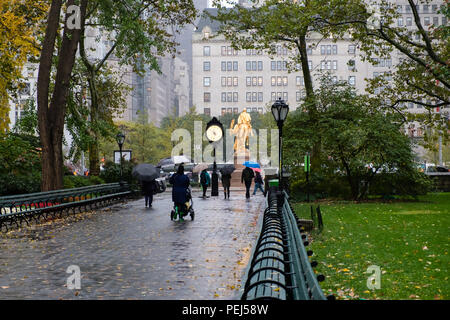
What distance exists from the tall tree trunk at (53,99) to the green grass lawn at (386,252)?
9758 mm

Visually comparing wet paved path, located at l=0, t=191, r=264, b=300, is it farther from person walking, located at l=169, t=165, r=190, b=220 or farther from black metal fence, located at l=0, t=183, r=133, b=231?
person walking, located at l=169, t=165, r=190, b=220

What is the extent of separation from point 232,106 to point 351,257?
419 ft

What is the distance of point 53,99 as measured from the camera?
2434 centimetres

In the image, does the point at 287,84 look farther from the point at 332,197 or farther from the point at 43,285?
the point at 43,285

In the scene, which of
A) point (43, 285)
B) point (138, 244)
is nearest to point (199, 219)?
point (138, 244)

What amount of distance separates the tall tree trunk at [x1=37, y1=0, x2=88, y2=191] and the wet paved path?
4.33 m

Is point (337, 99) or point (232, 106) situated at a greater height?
point (232, 106)

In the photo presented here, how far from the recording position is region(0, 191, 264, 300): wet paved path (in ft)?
28.6

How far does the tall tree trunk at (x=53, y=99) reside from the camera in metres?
23.5

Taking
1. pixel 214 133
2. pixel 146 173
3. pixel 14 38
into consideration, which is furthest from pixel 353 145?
pixel 14 38

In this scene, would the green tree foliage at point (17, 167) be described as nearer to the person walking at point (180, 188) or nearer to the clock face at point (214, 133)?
the clock face at point (214, 133)

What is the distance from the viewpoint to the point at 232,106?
139750 mm

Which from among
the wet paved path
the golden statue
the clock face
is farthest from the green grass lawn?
the golden statue

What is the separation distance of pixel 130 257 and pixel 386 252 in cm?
543
